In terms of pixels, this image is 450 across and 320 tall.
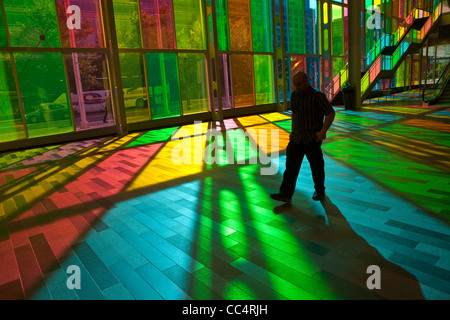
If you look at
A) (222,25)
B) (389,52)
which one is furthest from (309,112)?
(389,52)

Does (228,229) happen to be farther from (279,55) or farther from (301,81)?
(279,55)

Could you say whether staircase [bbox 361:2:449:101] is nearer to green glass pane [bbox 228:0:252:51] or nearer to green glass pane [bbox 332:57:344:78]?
green glass pane [bbox 332:57:344:78]

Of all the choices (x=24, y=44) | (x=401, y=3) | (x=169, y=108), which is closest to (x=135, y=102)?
(x=169, y=108)

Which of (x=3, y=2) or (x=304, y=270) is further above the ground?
(x=3, y=2)

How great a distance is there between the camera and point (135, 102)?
35.8 feet

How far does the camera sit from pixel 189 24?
39.9ft

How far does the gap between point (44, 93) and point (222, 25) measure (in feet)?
24.3

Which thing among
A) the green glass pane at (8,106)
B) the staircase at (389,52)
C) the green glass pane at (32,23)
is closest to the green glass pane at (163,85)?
the green glass pane at (32,23)

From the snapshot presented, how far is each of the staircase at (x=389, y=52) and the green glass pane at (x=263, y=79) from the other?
10.9 ft

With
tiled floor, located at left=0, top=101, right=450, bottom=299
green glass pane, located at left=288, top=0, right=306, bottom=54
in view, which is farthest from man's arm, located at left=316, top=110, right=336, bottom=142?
green glass pane, located at left=288, top=0, right=306, bottom=54

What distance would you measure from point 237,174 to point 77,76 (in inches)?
279

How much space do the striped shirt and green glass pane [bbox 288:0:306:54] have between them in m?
13.0
